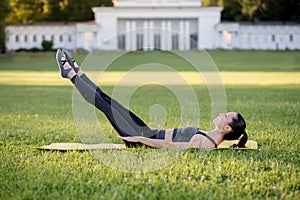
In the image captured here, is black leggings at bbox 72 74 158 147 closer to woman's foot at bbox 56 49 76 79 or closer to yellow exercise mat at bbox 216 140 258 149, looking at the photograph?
woman's foot at bbox 56 49 76 79

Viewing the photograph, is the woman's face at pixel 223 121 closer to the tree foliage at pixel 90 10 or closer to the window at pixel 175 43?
the window at pixel 175 43

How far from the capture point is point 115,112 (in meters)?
5.26

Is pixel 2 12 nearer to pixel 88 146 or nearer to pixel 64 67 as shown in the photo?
pixel 64 67

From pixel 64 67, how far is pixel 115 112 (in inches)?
27.0

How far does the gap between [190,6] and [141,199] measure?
192 feet

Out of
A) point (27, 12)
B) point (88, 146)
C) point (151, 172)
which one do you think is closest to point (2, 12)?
point (27, 12)

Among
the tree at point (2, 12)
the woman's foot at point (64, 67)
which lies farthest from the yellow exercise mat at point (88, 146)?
the tree at point (2, 12)

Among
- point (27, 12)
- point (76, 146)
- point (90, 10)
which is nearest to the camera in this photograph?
point (76, 146)

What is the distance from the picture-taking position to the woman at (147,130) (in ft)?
17.0

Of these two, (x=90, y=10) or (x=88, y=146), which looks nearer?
(x=88, y=146)

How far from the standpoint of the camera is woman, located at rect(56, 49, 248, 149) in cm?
518

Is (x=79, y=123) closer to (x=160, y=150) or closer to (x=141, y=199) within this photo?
(x=160, y=150)

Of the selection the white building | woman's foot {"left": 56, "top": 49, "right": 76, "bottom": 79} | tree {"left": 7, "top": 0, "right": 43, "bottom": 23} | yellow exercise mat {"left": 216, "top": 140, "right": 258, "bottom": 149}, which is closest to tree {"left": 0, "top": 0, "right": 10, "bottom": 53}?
the white building

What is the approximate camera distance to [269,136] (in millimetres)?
6371
